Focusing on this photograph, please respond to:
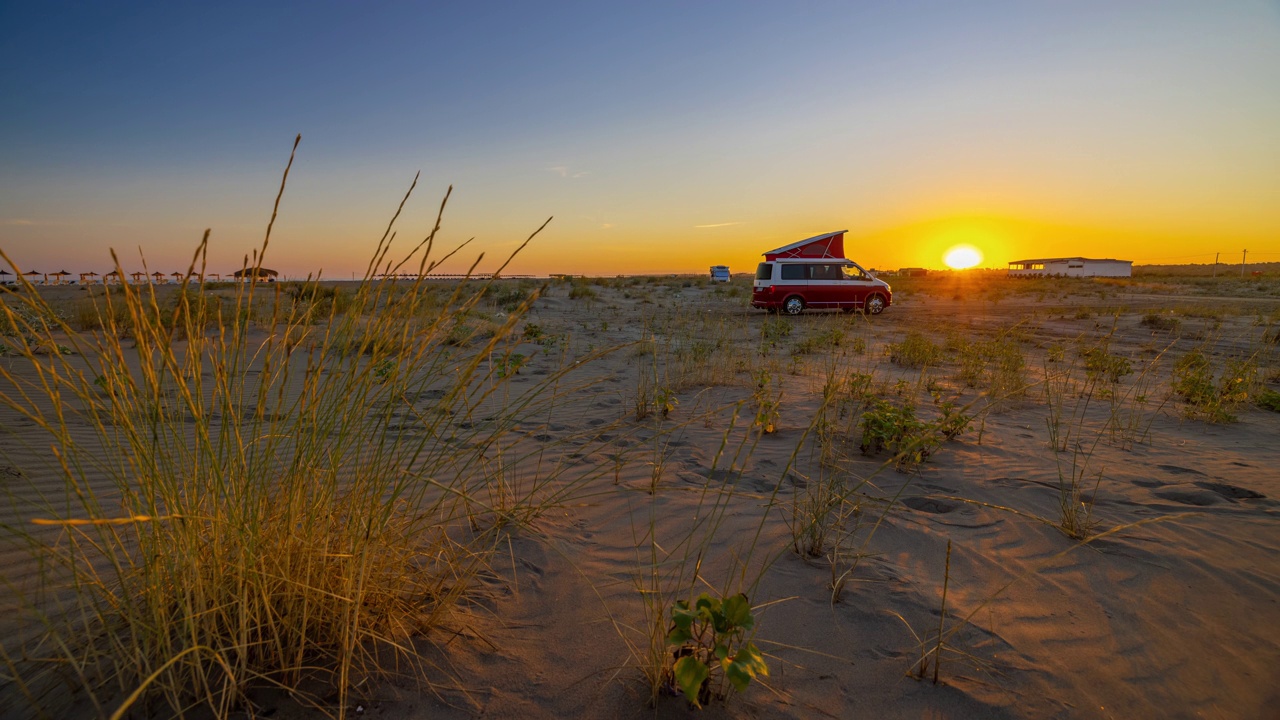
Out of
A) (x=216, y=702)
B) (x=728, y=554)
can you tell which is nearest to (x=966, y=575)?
(x=728, y=554)

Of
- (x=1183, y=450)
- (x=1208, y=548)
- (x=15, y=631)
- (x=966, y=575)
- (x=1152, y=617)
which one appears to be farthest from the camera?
(x=1183, y=450)

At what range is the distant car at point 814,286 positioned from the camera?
1532cm

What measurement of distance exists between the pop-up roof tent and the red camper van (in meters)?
0.50

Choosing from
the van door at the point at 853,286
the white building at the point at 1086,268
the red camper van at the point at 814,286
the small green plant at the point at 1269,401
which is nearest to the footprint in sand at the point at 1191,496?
the small green plant at the point at 1269,401

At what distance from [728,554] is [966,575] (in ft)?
3.43

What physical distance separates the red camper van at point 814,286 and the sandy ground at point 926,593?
37.1ft

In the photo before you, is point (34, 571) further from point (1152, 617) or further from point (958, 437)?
point (958, 437)

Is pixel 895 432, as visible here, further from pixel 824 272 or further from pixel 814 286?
pixel 824 272

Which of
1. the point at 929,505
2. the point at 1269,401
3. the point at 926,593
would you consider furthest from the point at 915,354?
the point at 926,593

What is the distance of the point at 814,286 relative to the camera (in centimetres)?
1541

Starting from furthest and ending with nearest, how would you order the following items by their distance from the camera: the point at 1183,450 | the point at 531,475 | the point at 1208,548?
1. the point at 1183,450
2. the point at 531,475
3. the point at 1208,548

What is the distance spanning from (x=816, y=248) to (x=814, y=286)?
1755 mm

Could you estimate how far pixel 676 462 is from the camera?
3.83 m

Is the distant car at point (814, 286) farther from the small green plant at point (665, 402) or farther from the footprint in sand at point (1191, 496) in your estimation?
the footprint in sand at point (1191, 496)
